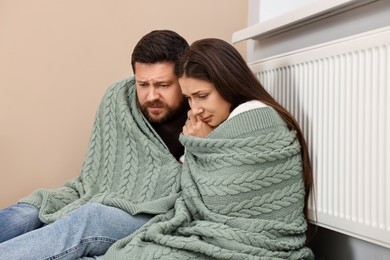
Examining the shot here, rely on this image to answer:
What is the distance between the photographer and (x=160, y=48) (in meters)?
1.70

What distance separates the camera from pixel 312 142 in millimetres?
1476

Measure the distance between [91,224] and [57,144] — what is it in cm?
86

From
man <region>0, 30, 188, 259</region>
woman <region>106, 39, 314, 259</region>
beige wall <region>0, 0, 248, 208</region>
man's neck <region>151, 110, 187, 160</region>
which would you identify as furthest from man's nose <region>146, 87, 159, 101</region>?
beige wall <region>0, 0, 248, 208</region>

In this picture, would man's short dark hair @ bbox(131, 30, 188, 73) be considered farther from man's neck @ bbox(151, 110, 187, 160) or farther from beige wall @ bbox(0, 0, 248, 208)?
beige wall @ bbox(0, 0, 248, 208)

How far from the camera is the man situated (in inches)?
57.6

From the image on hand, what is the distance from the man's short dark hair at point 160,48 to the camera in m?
1.68

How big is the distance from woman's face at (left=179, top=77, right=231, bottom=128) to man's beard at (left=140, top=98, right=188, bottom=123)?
0.21 m

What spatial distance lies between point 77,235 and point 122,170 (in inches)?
14.5

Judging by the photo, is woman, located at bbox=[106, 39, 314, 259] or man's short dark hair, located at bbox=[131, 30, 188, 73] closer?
woman, located at bbox=[106, 39, 314, 259]

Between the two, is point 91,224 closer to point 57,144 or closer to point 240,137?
point 240,137

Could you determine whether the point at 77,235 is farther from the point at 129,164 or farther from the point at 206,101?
the point at 206,101

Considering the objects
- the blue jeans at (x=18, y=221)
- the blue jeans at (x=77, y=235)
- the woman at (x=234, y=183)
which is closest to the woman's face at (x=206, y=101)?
the woman at (x=234, y=183)

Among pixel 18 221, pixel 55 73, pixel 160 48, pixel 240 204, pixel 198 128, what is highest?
pixel 160 48

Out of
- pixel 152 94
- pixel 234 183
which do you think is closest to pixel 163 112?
pixel 152 94
